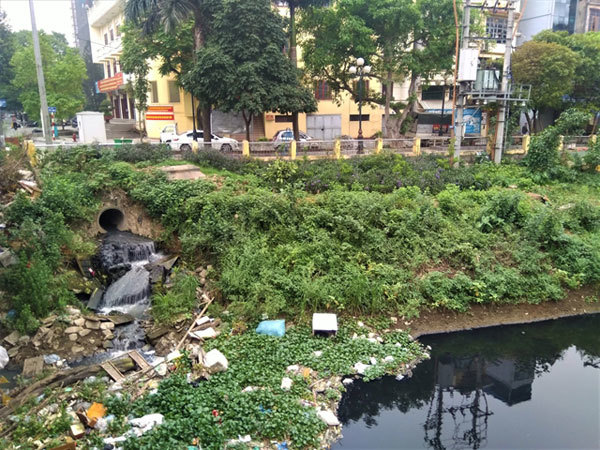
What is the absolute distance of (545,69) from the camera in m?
24.4

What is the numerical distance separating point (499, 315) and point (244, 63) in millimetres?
13185

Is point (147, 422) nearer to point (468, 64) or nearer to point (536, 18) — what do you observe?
point (468, 64)

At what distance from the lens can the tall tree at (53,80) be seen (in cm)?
A: 3150

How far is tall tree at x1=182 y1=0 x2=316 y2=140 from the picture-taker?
18266mm

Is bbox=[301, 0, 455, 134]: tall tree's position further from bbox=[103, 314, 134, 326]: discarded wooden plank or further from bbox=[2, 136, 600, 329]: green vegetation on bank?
bbox=[103, 314, 134, 326]: discarded wooden plank

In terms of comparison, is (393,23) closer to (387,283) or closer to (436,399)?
(387,283)

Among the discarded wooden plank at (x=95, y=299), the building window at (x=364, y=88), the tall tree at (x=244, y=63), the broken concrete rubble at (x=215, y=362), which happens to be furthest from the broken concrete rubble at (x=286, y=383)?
the building window at (x=364, y=88)

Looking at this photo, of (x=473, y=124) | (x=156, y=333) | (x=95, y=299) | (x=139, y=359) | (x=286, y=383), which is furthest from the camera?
(x=473, y=124)

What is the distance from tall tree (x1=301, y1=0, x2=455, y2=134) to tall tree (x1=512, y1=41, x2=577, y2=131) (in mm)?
4259

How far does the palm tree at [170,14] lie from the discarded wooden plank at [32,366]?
13662 mm

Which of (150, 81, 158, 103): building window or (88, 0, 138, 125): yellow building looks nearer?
(150, 81, 158, 103): building window

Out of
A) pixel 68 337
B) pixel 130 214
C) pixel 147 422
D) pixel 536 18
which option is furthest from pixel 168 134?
pixel 536 18

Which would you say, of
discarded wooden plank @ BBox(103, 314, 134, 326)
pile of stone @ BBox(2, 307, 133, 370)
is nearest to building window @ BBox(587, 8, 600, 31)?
discarded wooden plank @ BBox(103, 314, 134, 326)

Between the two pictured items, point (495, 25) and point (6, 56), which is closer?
point (495, 25)
